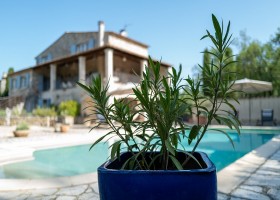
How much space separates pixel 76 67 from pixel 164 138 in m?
24.5

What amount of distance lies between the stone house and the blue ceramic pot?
58.0ft

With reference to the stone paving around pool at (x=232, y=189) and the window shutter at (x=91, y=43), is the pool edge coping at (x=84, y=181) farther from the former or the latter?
the window shutter at (x=91, y=43)

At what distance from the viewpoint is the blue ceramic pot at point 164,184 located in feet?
4.11

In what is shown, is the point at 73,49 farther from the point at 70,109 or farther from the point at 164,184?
the point at 164,184

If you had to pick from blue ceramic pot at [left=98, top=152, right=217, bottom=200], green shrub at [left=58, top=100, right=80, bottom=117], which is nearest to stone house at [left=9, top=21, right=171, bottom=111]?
green shrub at [left=58, top=100, right=80, bottom=117]

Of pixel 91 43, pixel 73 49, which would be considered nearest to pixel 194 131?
pixel 91 43

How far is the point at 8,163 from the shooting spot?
5.96 m

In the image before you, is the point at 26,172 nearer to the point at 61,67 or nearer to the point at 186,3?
the point at 186,3

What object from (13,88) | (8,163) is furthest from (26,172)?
(13,88)

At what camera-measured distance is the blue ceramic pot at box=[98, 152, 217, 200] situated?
4.11ft

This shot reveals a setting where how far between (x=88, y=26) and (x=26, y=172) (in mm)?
22377

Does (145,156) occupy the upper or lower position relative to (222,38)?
lower

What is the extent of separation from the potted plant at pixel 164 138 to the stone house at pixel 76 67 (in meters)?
17.2

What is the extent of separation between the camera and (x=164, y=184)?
4.13ft
